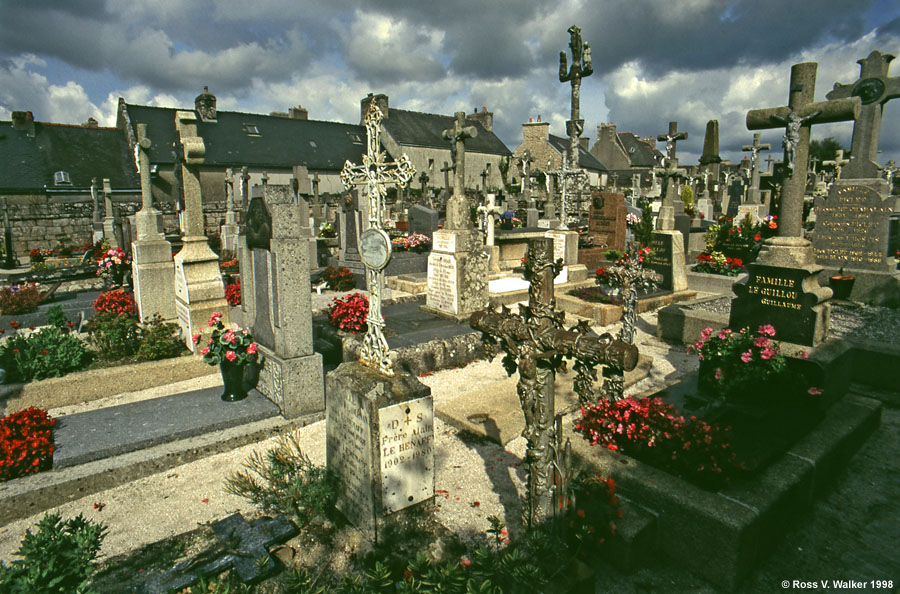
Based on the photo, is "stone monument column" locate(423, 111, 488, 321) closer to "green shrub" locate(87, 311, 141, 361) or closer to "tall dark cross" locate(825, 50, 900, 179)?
"green shrub" locate(87, 311, 141, 361)

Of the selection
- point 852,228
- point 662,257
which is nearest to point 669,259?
point 662,257

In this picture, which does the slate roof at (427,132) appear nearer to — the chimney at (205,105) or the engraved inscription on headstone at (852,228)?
the chimney at (205,105)

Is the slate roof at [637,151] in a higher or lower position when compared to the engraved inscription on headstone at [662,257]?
higher

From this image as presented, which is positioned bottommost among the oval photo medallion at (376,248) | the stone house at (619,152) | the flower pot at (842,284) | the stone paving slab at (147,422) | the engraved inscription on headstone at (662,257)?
the stone paving slab at (147,422)

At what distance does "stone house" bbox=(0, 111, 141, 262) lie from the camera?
20625mm

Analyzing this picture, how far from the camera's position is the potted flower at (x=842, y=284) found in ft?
32.9

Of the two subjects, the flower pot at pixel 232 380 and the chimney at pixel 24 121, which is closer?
the flower pot at pixel 232 380

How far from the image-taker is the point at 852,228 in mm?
10266

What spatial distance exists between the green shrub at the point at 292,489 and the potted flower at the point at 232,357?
2072mm

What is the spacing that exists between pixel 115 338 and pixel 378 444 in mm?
5898

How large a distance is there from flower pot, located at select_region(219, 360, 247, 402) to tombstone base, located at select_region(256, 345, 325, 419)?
0.31m

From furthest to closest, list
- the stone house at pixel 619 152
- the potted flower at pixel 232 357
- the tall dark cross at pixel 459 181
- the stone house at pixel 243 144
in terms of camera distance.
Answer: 1. the stone house at pixel 619 152
2. the stone house at pixel 243 144
3. the tall dark cross at pixel 459 181
4. the potted flower at pixel 232 357

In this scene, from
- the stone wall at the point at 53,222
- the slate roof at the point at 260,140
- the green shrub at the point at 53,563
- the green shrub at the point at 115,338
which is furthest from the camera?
the slate roof at the point at 260,140

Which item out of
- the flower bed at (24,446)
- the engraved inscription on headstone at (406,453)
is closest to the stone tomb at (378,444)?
the engraved inscription on headstone at (406,453)
